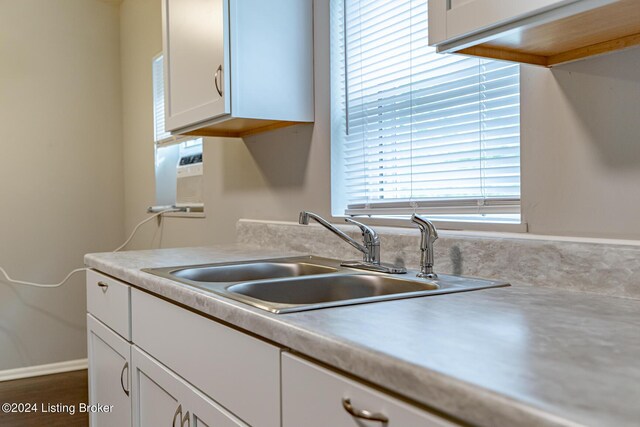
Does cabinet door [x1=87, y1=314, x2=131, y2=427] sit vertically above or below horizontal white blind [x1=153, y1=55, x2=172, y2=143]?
below

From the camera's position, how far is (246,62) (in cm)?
196

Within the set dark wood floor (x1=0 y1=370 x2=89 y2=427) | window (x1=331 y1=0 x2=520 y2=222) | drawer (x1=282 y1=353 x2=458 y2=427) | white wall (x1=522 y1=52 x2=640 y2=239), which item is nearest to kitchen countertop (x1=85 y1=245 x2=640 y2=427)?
drawer (x1=282 y1=353 x2=458 y2=427)

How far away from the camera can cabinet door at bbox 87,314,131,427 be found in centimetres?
176

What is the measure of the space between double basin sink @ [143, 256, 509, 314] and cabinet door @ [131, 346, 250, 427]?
9.4 inches

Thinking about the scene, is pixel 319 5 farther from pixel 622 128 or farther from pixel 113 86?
pixel 113 86

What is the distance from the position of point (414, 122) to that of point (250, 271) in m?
0.70

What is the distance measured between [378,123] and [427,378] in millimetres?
1338

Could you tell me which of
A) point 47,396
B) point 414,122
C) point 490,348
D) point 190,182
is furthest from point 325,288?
point 47,396

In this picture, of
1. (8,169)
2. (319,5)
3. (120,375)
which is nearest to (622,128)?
(319,5)

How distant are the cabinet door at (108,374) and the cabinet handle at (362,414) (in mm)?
1123

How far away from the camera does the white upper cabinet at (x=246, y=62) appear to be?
1.94m

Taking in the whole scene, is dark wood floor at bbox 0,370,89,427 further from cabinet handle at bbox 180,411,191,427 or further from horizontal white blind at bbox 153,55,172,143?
cabinet handle at bbox 180,411,191,427

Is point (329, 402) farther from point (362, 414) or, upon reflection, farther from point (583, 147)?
Result: point (583, 147)

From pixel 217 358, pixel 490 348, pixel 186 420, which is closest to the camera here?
pixel 490 348
